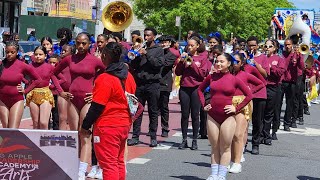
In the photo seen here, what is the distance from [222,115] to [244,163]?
249cm

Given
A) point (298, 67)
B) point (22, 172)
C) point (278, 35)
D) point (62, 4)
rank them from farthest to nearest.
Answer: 1. point (62, 4)
2. point (278, 35)
3. point (298, 67)
4. point (22, 172)

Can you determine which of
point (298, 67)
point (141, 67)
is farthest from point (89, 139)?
point (298, 67)

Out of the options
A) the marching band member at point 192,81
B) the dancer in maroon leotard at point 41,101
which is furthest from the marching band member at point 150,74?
the dancer in maroon leotard at point 41,101

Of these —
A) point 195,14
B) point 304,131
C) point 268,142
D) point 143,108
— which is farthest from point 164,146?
point 195,14

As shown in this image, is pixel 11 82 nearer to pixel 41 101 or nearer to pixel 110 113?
pixel 41 101

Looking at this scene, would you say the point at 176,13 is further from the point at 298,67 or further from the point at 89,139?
the point at 89,139

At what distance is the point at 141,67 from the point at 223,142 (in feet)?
11.9

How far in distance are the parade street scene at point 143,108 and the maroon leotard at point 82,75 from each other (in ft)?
0.04

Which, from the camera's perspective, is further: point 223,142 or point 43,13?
point 43,13

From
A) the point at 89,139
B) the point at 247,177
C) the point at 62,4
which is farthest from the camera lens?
the point at 62,4

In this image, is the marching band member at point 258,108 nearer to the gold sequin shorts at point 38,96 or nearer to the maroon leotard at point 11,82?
the gold sequin shorts at point 38,96

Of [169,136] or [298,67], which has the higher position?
[298,67]

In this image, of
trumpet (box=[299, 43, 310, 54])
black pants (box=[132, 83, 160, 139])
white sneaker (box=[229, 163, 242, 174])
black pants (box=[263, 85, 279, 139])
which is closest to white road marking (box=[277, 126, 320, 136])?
trumpet (box=[299, 43, 310, 54])

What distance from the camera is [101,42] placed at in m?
10.0
